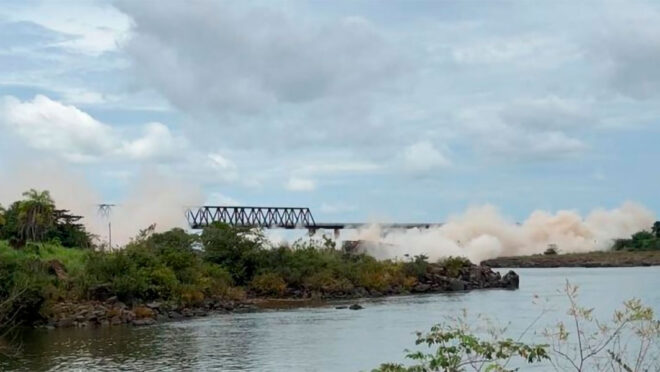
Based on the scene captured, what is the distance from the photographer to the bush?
292 ft

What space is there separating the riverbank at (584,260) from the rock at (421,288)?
7281 cm

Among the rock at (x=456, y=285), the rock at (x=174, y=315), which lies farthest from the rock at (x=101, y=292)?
the rock at (x=456, y=285)

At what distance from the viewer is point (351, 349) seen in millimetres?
46938

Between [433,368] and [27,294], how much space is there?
179ft

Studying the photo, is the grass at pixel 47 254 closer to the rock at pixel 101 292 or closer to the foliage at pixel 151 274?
the foliage at pixel 151 274

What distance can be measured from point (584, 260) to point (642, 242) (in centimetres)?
1519

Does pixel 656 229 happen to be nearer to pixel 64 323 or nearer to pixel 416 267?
pixel 416 267

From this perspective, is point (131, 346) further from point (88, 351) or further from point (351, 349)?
point (351, 349)

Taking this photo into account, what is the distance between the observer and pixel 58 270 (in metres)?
73.2

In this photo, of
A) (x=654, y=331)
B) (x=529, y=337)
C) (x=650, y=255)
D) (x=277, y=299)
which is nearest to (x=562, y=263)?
(x=650, y=255)

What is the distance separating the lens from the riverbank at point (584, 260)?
17800 cm

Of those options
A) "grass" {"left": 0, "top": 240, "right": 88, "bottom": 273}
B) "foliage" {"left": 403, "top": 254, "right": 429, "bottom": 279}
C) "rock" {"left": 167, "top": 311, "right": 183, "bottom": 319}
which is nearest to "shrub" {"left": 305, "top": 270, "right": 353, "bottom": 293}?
"foliage" {"left": 403, "top": 254, "right": 429, "bottom": 279}

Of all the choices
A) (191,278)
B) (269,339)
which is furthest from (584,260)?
(269,339)

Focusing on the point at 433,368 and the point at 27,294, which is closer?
the point at 433,368
